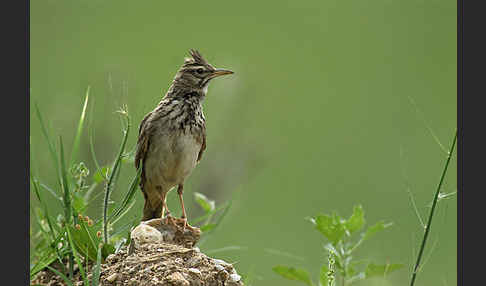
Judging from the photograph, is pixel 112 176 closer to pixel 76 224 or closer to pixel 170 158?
pixel 76 224

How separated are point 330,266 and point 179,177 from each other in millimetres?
1824

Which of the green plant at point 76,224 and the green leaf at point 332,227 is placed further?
the green leaf at point 332,227

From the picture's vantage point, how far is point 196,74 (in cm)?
505

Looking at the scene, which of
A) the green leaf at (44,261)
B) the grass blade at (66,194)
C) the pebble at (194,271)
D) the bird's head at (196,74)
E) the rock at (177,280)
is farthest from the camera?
the bird's head at (196,74)

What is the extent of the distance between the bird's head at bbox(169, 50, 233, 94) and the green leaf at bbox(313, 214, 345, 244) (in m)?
1.64

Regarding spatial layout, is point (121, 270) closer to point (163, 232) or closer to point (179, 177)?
point (163, 232)

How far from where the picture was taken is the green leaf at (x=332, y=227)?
366cm

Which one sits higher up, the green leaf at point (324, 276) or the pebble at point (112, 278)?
the pebble at point (112, 278)

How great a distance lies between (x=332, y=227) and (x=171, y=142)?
149cm

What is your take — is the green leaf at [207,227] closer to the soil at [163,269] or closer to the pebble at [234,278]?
the soil at [163,269]

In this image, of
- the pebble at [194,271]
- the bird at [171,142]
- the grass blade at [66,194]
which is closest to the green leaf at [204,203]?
the bird at [171,142]

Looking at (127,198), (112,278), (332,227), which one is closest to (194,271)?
(112,278)

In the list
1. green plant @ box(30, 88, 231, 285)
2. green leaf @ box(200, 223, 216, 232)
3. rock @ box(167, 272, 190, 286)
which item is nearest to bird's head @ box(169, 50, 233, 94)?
green leaf @ box(200, 223, 216, 232)

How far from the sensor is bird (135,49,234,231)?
4.82 m
